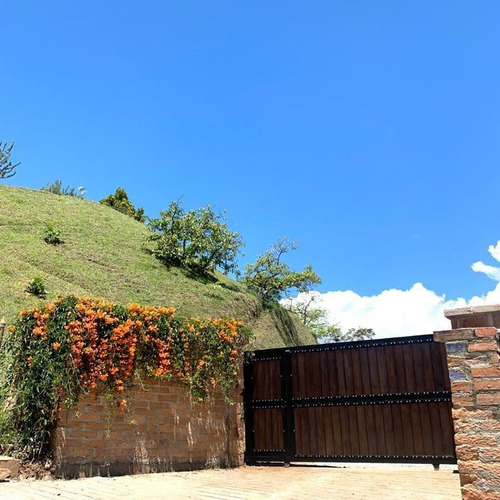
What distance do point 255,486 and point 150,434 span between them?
1.84 m

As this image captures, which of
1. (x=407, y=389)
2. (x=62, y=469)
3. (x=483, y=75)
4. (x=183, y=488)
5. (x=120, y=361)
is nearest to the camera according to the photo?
(x=183, y=488)

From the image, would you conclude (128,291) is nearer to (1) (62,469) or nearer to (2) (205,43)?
(2) (205,43)

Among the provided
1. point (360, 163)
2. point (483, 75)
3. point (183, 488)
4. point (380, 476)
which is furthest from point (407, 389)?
point (360, 163)

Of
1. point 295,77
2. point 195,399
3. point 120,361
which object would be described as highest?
point 295,77

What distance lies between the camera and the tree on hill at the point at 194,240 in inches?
663

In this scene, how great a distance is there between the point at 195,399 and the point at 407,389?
10.3 ft

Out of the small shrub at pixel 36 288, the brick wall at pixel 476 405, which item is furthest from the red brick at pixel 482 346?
the small shrub at pixel 36 288

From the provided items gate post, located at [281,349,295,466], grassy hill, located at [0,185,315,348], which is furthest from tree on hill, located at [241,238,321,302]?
gate post, located at [281,349,295,466]

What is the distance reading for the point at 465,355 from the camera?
308 cm

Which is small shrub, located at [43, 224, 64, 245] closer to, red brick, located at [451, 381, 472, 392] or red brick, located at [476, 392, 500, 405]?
red brick, located at [451, 381, 472, 392]

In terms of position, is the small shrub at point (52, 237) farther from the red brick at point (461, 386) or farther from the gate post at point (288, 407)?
the red brick at point (461, 386)

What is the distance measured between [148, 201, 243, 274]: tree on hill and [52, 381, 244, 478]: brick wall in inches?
384

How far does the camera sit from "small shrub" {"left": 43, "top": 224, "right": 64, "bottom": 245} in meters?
14.8

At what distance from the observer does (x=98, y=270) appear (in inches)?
550
